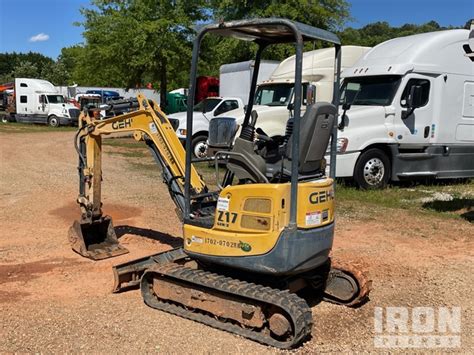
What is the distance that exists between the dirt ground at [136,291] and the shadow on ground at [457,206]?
0.73m

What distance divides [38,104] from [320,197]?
32.6 metres

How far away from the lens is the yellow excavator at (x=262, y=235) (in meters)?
4.49

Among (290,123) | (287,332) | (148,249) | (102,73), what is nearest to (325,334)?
(287,332)

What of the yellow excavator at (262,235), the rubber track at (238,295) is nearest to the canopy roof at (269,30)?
the yellow excavator at (262,235)

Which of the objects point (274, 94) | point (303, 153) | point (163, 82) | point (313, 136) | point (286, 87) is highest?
point (163, 82)

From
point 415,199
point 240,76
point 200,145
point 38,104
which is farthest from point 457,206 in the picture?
point 38,104

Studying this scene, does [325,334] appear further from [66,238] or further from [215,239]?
[66,238]

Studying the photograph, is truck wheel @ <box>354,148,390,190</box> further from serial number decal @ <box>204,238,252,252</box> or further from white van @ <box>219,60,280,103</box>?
serial number decal @ <box>204,238,252,252</box>

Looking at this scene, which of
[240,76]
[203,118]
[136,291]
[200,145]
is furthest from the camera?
[240,76]

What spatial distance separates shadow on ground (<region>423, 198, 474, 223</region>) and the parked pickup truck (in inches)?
287

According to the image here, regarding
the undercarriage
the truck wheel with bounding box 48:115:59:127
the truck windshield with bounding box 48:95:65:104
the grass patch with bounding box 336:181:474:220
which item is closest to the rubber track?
the undercarriage

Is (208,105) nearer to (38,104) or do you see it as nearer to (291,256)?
(291,256)

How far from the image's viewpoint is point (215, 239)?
193 inches

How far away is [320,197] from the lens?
4.71 m
